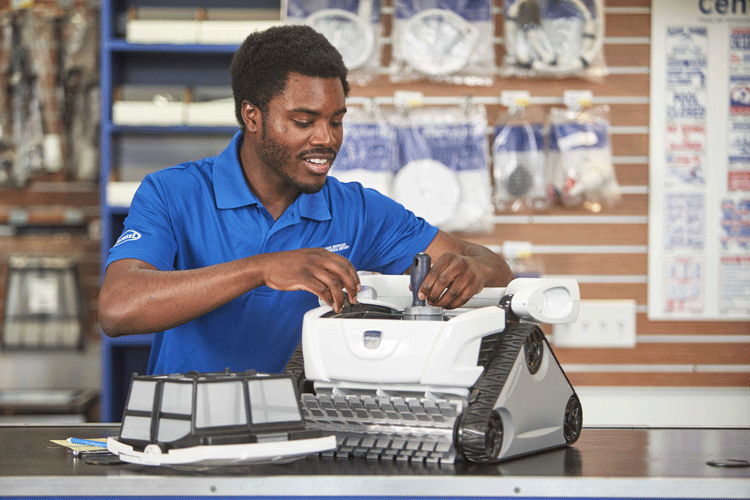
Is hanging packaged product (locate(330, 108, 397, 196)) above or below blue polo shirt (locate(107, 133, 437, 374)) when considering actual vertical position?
above

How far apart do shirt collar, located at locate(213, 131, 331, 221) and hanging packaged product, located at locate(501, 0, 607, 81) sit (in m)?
1.73

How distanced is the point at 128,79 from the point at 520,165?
1.75m

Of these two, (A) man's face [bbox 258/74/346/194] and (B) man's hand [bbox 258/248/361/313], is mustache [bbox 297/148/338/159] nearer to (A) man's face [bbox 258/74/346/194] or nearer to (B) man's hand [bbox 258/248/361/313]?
(A) man's face [bbox 258/74/346/194]

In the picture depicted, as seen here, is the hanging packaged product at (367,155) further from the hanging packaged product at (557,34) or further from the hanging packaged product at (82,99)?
the hanging packaged product at (82,99)

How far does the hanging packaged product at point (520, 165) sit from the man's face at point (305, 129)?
1.67 m

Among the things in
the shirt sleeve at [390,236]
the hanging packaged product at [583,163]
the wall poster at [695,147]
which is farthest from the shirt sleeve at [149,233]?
the wall poster at [695,147]

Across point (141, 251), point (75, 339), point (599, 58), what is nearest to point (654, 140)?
point (599, 58)

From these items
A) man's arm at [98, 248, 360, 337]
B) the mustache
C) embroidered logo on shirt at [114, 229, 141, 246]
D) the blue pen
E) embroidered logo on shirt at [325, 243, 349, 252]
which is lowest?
the blue pen

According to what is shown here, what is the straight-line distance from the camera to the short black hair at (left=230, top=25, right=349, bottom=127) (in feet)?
5.22

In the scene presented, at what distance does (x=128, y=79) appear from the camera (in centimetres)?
353

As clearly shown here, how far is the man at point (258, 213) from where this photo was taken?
1.57 metres

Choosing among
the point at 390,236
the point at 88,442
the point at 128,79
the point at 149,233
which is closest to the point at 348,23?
the point at 128,79

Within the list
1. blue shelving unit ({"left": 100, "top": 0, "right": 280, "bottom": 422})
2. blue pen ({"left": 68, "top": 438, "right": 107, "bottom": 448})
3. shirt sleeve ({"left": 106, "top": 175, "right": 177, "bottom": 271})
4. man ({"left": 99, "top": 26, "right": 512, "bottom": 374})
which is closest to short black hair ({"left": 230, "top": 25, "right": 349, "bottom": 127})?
man ({"left": 99, "top": 26, "right": 512, "bottom": 374})

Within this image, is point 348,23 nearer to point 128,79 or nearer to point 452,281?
point 128,79
